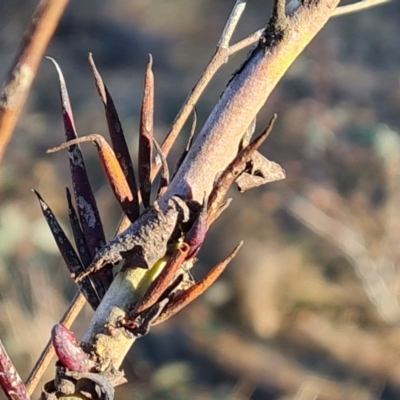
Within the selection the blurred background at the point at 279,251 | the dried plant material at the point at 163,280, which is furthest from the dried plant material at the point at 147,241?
the blurred background at the point at 279,251

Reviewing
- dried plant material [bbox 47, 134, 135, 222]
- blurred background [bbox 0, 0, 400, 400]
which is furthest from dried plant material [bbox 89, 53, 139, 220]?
blurred background [bbox 0, 0, 400, 400]

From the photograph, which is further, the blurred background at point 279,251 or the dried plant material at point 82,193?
the blurred background at point 279,251

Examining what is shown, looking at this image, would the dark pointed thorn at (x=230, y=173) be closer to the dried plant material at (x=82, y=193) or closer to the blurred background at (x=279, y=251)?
the dried plant material at (x=82, y=193)

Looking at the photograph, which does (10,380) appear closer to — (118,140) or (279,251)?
(118,140)

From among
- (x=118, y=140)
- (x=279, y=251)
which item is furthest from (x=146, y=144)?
(x=279, y=251)

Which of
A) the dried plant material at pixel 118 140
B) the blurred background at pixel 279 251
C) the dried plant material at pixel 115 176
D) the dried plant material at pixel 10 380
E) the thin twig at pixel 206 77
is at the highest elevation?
the blurred background at pixel 279 251

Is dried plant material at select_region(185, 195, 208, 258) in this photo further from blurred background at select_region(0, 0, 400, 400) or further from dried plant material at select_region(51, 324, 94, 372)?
blurred background at select_region(0, 0, 400, 400)
